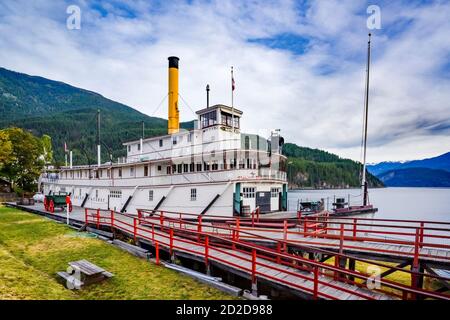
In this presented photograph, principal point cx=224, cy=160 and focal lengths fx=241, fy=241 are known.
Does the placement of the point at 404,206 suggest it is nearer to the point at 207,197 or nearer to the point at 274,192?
the point at 274,192

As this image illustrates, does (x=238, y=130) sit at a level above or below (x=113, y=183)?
above

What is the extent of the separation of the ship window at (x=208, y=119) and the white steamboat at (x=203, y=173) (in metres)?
0.03

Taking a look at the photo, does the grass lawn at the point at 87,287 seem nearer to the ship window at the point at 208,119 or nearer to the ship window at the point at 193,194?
the ship window at the point at 193,194

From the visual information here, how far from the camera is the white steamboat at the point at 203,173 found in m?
17.6

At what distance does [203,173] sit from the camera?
18.4 m

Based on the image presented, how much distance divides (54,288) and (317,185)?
7621 inches

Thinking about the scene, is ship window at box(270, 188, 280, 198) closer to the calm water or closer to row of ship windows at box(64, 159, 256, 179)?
row of ship windows at box(64, 159, 256, 179)

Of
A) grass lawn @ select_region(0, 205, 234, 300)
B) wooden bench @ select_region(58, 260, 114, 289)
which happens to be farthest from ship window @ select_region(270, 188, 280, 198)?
wooden bench @ select_region(58, 260, 114, 289)

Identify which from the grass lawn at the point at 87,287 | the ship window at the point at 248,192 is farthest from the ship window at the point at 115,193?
the ship window at the point at 248,192

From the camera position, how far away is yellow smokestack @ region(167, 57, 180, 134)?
2778 cm

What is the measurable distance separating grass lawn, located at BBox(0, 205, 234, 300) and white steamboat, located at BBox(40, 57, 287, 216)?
749cm
